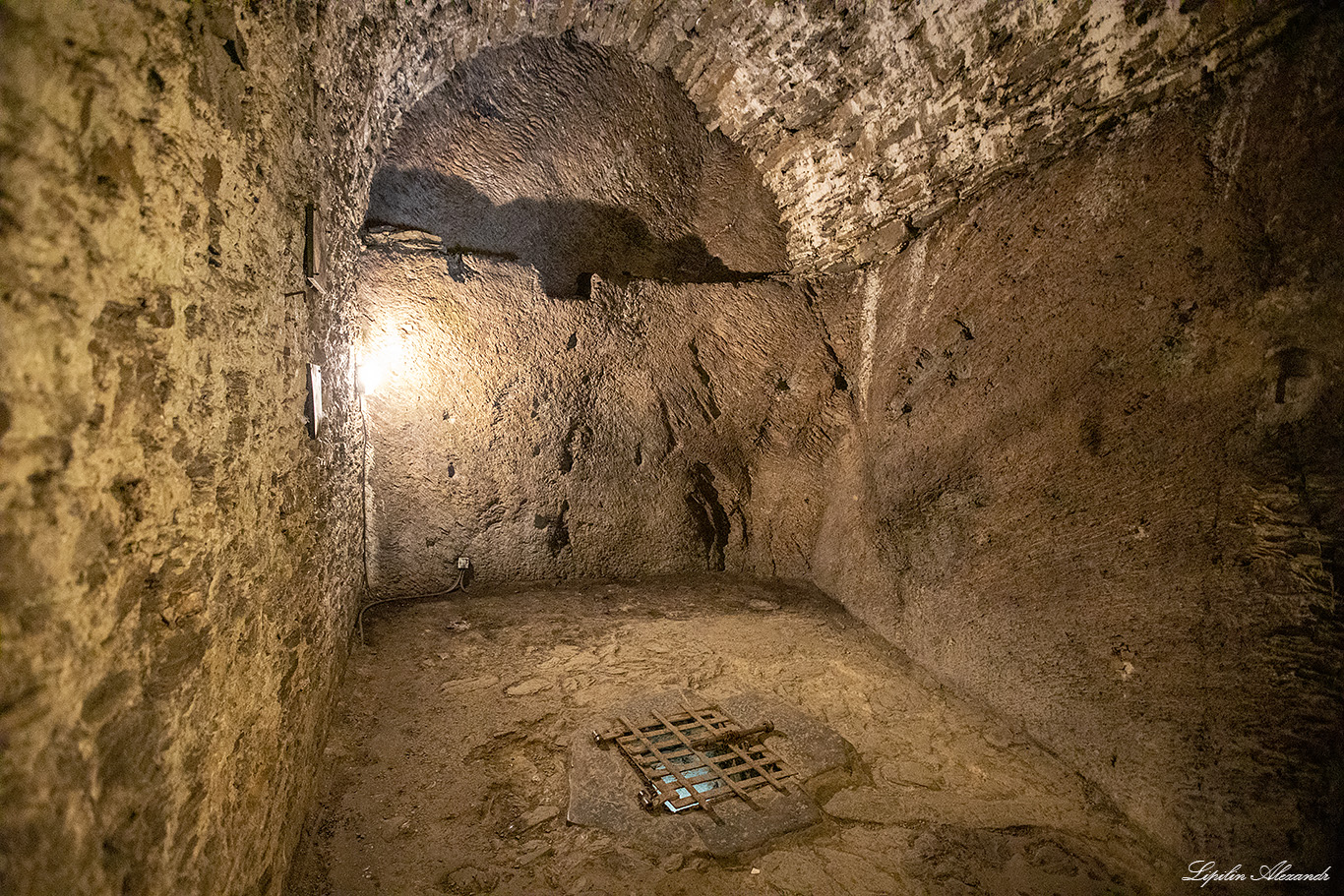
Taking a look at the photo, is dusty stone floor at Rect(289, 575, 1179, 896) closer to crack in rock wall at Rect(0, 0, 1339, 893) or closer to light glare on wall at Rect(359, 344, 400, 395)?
crack in rock wall at Rect(0, 0, 1339, 893)

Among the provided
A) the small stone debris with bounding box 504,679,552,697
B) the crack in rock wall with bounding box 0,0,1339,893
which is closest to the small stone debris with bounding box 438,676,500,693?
the small stone debris with bounding box 504,679,552,697

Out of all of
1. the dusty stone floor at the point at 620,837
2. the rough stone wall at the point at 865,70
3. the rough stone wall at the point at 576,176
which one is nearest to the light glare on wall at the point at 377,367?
the rough stone wall at the point at 576,176

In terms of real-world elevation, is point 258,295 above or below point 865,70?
below

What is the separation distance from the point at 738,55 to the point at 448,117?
5.53 ft

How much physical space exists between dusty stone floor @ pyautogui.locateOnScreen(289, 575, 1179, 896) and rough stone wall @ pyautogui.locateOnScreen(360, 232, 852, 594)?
2.27 ft

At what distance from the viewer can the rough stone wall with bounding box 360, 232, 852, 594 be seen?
4141 mm

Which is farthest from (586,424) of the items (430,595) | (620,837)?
(620,837)

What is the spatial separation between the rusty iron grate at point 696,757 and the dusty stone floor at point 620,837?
0.73 feet

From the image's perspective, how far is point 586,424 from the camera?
4.51 m

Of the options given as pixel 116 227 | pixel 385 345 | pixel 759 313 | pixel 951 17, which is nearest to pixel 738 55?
pixel 951 17

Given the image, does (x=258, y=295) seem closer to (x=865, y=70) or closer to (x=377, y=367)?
(x=377, y=367)

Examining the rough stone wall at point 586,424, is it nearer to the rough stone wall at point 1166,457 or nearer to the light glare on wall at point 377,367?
the light glare on wall at point 377,367

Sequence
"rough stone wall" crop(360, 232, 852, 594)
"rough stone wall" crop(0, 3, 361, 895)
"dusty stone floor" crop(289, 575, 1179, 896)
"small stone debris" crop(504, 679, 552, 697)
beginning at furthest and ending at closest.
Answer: "rough stone wall" crop(360, 232, 852, 594)
"small stone debris" crop(504, 679, 552, 697)
"dusty stone floor" crop(289, 575, 1179, 896)
"rough stone wall" crop(0, 3, 361, 895)

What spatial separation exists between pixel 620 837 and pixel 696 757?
1.80ft
